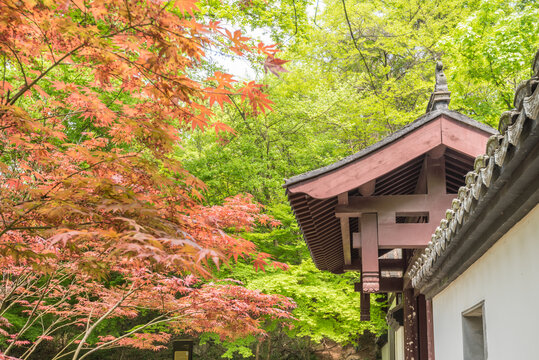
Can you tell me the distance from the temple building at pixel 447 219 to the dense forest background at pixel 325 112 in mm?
3767

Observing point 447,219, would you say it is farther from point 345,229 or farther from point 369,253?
point 345,229

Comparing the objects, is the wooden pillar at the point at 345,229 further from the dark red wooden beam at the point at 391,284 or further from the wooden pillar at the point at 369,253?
the dark red wooden beam at the point at 391,284

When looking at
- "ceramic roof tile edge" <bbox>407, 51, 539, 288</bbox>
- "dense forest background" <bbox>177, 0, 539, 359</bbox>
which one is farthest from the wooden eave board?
"dense forest background" <bbox>177, 0, 539, 359</bbox>

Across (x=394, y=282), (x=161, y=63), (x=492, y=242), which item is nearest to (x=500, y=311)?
(x=492, y=242)

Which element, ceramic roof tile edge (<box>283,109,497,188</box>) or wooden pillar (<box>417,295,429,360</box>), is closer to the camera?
ceramic roof tile edge (<box>283,109,497,188</box>)

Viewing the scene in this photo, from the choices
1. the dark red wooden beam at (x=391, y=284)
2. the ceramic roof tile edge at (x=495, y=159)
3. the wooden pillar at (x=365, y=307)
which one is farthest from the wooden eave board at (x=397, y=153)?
the wooden pillar at (x=365, y=307)

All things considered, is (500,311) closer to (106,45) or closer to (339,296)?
(106,45)

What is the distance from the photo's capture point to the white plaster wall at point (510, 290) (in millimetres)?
2225

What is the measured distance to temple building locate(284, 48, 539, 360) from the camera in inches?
85.8

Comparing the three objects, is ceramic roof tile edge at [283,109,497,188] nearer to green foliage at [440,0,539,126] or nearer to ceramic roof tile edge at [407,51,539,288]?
ceramic roof tile edge at [407,51,539,288]

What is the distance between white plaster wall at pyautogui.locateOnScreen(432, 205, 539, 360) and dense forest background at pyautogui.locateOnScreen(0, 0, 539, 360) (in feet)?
20.1

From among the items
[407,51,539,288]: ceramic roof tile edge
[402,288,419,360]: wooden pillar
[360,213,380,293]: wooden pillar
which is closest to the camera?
[407,51,539,288]: ceramic roof tile edge

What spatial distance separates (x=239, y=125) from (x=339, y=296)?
654cm

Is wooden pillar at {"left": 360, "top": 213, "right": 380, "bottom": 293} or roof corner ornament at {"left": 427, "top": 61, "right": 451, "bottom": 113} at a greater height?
roof corner ornament at {"left": 427, "top": 61, "right": 451, "bottom": 113}
